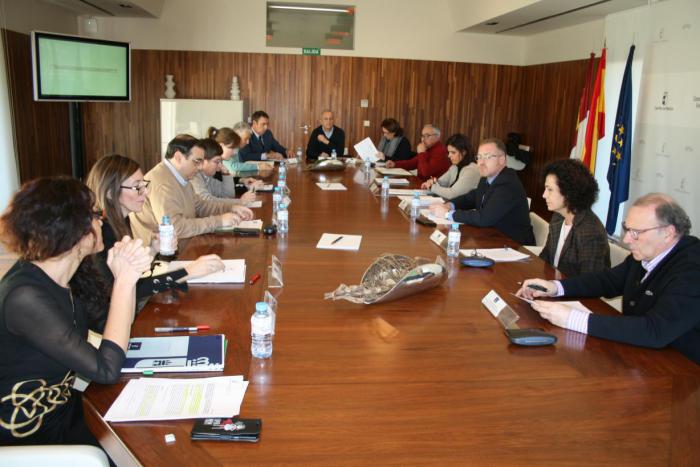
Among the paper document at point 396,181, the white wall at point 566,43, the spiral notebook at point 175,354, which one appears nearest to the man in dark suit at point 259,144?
the paper document at point 396,181

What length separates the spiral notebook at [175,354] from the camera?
5.34 feet

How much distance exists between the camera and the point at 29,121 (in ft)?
22.4

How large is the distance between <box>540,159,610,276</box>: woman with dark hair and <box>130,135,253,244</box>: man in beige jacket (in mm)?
1718

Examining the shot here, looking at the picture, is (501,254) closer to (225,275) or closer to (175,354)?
(225,275)

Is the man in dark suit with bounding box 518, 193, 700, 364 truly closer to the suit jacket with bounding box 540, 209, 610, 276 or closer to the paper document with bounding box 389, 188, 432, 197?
the suit jacket with bounding box 540, 209, 610, 276

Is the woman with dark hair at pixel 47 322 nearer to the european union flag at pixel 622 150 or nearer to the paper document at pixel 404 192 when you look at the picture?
the paper document at pixel 404 192

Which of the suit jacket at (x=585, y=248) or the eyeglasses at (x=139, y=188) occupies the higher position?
the eyeglasses at (x=139, y=188)

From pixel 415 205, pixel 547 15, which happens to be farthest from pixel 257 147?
pixel 547 15

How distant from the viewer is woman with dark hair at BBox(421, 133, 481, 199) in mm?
4867

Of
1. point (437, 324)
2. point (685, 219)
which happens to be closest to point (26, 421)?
point (437, 324)

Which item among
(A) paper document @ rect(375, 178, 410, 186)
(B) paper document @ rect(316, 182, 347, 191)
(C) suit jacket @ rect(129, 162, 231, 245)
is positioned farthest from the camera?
(A) paper document @ rect(375, 178, 410, 186)

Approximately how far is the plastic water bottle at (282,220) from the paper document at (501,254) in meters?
0.97

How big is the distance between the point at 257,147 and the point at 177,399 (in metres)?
5.72

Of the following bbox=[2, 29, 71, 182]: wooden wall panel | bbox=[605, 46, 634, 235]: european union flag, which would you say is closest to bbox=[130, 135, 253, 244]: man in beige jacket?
bbox=[2, 29, 71, 182]: wooden wall panel
